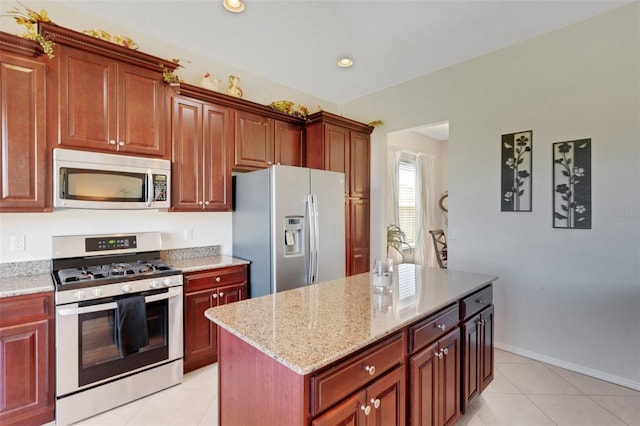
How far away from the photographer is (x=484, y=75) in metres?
3.16


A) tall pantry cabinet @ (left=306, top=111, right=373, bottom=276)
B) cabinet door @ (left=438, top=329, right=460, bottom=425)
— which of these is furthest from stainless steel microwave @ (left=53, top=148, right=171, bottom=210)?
cabinet door @ (left=438, top=329, right=460, bottom=425)

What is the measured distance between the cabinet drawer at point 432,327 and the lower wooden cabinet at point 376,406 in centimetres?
15

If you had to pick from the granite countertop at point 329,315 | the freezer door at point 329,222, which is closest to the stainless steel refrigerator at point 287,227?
the freezer door at point 329,222

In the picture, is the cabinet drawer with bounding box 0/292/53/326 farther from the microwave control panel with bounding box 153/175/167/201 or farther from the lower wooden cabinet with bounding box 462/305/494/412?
the lower wooden cabinet with bounding box 462/305/494/412

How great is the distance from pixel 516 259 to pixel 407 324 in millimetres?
2220

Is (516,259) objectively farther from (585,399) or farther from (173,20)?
(173,20)

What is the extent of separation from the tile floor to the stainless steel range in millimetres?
138

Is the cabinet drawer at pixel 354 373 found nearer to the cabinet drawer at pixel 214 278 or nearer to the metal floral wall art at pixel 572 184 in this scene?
the cabinet drawer at pixel 214 278

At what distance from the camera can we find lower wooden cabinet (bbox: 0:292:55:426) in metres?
1.82

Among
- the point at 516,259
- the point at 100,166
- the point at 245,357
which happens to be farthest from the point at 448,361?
the point at 100,166

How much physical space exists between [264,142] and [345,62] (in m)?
1.26

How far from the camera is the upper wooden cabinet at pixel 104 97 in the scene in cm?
216

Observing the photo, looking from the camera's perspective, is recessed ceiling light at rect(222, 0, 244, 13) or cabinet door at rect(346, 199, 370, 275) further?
cabinet door at rect(346, 199, 370, 275)

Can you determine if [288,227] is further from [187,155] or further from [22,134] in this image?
[22,134]
